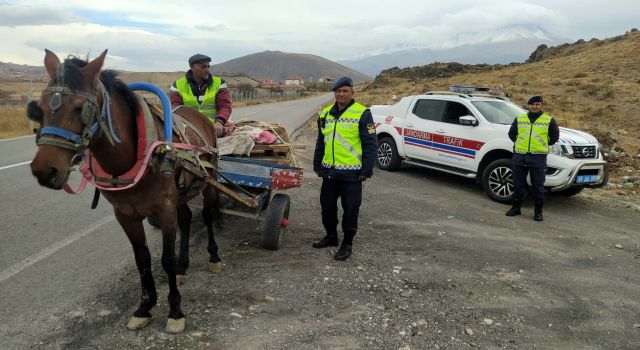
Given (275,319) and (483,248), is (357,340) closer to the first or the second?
(275,319)

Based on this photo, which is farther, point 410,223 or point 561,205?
point 561,205

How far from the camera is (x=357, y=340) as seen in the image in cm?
318

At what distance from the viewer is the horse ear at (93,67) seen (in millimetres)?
2406

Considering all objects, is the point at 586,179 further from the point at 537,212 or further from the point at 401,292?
the point at 401,292

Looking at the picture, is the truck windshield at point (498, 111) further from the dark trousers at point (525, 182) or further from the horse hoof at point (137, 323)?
the horse hoof at point (137, 323)

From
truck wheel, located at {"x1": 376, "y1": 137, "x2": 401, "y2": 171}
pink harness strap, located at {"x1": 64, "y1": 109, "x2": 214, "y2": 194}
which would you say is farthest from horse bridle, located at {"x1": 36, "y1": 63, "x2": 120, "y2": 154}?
truck wheel, located at {"x1": 376, "y1": 137, "x2": 401, "y2": 171}

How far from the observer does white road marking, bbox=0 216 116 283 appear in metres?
4.07

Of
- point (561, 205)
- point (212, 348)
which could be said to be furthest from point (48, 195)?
point (561, 205)

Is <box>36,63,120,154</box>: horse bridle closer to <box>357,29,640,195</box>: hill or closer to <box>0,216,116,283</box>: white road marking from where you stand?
<box>0,216,116,283</box>: white road marking

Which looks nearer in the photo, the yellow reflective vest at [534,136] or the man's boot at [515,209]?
the yellow reflective vest at [534,136]

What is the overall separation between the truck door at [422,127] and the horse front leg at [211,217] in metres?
5.49

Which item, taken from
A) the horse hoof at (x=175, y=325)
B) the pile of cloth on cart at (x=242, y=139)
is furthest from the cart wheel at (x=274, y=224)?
the horse hoof at (x=175, y=325)

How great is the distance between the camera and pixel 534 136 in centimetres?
661

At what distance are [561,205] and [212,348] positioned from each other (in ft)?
22.4
